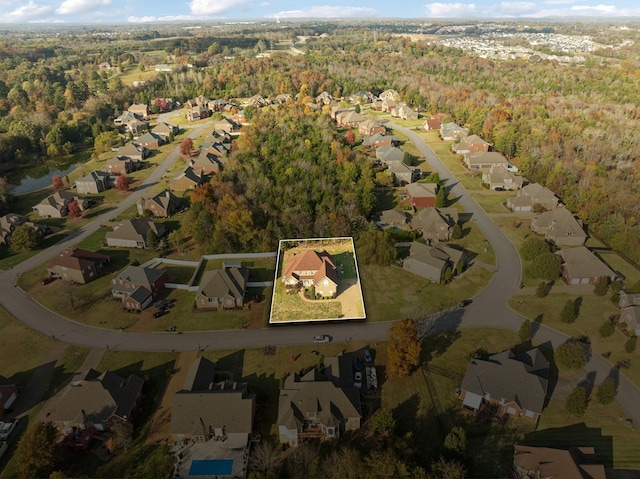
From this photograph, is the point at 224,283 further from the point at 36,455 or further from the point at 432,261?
the point at 432,261

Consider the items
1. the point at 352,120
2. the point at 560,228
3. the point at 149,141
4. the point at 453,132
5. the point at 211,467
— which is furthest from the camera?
the point at 352,120

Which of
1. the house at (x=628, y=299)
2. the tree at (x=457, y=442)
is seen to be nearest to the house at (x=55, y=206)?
the tree at (x=457, y=442)

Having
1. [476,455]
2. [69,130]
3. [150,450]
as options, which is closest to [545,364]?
[476,455]

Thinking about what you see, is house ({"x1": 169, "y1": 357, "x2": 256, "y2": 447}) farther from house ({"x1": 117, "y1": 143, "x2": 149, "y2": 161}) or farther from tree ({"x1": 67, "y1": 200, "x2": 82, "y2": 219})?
house ({"x1": 117, "y1": 143, "x2": 149, "y2": 161})

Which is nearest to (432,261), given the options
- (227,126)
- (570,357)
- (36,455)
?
(570,357)

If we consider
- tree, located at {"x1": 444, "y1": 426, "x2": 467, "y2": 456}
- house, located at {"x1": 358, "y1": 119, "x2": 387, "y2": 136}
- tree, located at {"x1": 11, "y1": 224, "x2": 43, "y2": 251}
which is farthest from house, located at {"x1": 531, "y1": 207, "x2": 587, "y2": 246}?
tree, located at {"x1": 11, "y1": 224, "x2": 43, "y2": 251}

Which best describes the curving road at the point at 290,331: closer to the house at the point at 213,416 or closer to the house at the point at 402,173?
the house at the point at 213,416
